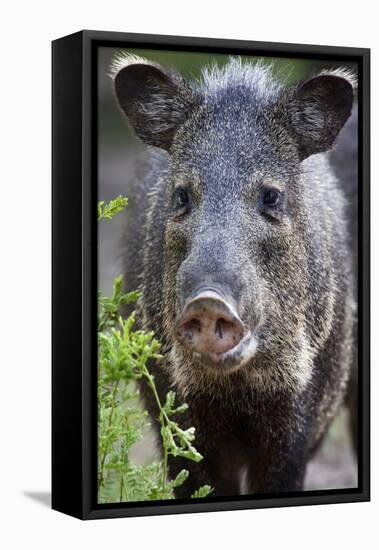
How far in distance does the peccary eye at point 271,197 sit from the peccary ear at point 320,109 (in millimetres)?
293

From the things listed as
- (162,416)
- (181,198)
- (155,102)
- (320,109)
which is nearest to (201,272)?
(181,198)

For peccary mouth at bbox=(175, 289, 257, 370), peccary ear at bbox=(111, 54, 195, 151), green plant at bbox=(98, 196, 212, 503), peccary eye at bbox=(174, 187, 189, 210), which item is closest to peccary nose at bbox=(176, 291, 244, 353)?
peccary mouth at bbox=(175, 289, 257, 370)

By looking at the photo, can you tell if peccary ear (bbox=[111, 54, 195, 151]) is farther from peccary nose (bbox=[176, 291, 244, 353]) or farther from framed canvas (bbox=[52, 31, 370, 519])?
peccary nose (bbox=[176, 291, 244, 353])

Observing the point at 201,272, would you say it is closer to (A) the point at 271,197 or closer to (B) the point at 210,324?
(B) the point at 210,324

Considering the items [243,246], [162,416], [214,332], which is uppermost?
[243,246]

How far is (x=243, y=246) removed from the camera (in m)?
5.98

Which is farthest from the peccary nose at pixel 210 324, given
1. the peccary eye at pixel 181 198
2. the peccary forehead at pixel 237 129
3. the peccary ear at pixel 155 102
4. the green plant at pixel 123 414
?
the peccary ear at pixel 155 102

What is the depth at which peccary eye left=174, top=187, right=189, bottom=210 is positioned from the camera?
617cm

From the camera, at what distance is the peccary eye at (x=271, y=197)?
6156 mm

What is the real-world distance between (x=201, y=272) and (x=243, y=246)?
0.29 metres

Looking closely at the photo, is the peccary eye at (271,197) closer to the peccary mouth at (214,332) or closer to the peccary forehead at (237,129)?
the peccary forehead at (237,129)

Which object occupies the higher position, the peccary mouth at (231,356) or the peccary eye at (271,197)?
the peccary eye at (271,197)

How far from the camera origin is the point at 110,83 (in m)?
6.36

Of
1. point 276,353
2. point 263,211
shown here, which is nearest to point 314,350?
point 276,353
